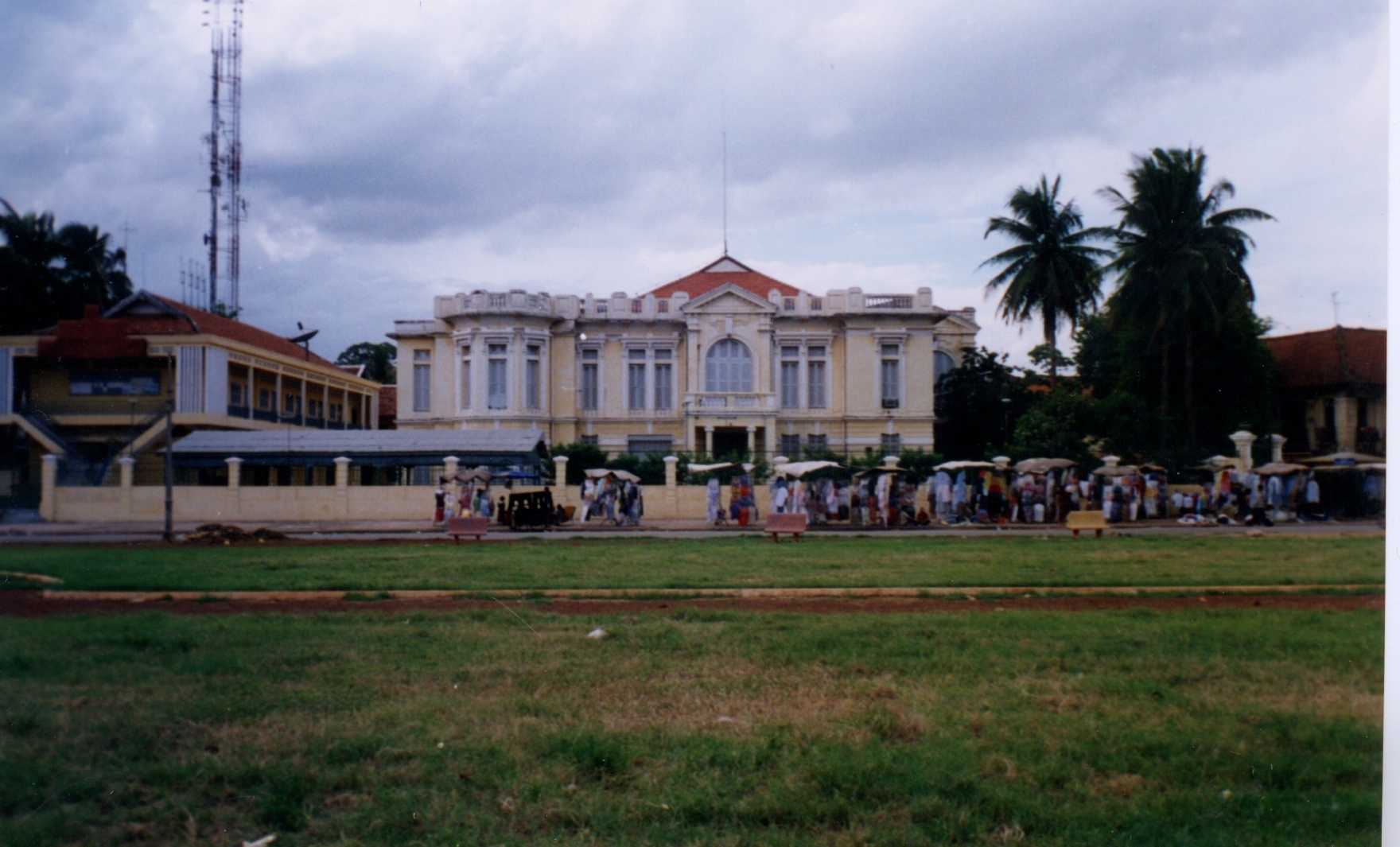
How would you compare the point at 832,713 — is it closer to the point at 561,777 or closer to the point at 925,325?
the point at 561,777

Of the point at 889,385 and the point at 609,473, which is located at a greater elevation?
the point at 889,385

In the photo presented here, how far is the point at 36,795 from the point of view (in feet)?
12.4

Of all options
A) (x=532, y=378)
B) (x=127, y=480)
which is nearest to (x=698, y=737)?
(x=127, y=480)

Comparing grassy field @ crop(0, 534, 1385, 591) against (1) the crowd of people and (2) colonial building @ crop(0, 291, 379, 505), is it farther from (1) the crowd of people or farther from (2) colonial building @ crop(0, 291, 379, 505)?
(1) the crowd of people

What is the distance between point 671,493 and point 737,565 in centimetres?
590

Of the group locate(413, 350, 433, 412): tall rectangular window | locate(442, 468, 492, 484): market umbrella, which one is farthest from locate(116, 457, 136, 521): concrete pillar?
locate(442, 468, 492, 484): market umbrella

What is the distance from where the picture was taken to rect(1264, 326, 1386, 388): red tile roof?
4.80 metres

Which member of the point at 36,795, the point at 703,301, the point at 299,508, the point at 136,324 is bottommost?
the point at 36,795

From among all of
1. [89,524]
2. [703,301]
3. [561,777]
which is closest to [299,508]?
[89,524]

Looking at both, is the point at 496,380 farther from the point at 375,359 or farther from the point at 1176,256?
the point at 1176,256

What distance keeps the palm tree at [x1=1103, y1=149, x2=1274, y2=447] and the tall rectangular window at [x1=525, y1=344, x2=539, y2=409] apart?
4432 millimetres

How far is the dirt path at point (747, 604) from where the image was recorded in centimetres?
623

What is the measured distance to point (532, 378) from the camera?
832cm

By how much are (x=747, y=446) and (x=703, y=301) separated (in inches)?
85.6
